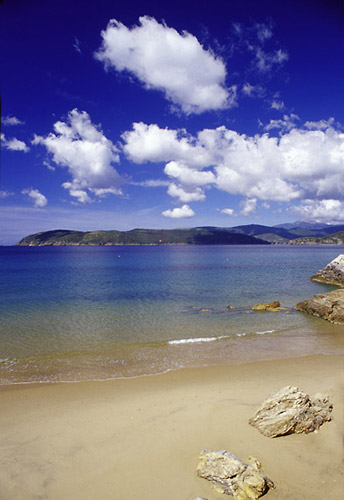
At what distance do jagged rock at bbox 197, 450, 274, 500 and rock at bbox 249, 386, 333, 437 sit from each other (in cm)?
162

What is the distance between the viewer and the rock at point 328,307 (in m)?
24.6

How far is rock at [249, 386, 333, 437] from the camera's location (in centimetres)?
867

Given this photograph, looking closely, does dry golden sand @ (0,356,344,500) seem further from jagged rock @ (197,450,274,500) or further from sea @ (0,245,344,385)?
sea @ (0,245,344,385)

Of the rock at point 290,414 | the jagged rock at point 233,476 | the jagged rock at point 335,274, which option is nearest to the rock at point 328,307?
the rock at point 290,414

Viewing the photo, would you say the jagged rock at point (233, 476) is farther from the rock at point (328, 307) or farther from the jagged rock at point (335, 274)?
the jagged rock at point (335, 274)

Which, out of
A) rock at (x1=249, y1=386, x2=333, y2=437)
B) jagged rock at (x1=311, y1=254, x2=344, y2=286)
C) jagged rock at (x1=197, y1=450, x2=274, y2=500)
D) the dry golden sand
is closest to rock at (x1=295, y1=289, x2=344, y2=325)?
the dry golden sand

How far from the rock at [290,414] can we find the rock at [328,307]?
17368mm

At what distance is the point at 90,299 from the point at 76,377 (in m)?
22.0

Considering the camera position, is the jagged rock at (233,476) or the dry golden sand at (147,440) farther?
the dry golden sand at (147,440)

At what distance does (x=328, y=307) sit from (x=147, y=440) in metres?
22.6

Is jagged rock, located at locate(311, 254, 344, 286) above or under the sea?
above

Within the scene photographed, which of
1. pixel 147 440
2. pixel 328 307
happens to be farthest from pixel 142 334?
pixel 328 307

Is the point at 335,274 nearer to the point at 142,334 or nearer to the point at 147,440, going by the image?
the point at 142,334

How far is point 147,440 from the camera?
8.81 metres
